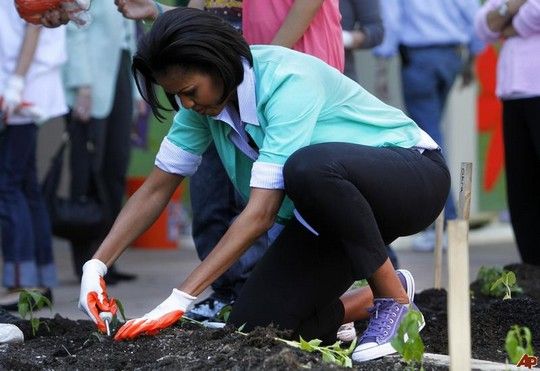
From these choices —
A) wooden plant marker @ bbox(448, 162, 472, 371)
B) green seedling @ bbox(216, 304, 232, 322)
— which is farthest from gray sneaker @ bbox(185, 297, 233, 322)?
wooden plant marker @ bbox(448, 162, 472, 371)

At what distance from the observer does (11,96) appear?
5961mm

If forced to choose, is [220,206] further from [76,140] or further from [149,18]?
[76,140]

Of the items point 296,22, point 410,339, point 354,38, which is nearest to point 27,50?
point 354,38

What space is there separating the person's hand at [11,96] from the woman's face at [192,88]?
2161 millimetres

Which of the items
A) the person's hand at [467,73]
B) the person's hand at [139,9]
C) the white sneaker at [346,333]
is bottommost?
the person's hand at [467,73]

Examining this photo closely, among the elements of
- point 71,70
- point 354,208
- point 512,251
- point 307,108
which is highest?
point 307,108

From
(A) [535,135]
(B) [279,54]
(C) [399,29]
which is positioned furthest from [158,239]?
(B) [279,54]

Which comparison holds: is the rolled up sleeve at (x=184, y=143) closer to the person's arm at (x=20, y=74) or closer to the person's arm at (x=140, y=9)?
the person's arm at (x=140, y=9)

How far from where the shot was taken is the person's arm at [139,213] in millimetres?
4242

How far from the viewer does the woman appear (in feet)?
12.7

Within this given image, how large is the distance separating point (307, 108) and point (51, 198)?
3.05 m

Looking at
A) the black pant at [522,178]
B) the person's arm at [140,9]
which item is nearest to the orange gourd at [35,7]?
the person's arm at [140,9]

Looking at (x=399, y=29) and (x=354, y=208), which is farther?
(x=399, y=29)

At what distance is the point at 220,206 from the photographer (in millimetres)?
5000
